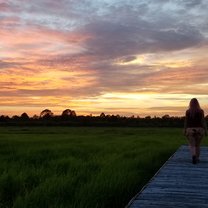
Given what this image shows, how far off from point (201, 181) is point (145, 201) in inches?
104

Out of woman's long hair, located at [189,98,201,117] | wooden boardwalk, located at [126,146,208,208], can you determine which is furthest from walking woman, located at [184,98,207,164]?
wooden boardwalk, located at [126,146,208,208]

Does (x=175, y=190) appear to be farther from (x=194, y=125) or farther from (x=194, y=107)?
(x=194, y=125)

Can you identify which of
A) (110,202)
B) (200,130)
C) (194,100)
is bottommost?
(110,202)

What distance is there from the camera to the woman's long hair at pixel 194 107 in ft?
40.2

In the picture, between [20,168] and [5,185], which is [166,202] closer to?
[5,185]

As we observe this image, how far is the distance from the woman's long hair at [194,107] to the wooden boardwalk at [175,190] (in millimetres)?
1886

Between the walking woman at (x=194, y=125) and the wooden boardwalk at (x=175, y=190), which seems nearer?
the wooden boardwalk at (x=175, y=190)

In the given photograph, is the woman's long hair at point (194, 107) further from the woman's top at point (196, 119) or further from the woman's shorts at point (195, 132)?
the woman's shorts at point (195, 132)

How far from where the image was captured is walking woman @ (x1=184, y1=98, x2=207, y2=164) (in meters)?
12.3

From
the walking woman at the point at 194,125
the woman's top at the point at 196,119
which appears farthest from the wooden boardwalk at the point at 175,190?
the woman's top at the point at 196,119

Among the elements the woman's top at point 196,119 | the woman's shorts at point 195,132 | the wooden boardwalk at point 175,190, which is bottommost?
the wooden boardwalk at point 175,190

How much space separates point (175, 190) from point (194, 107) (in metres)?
5.00

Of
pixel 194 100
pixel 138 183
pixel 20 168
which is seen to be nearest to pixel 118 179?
pixel 138 183

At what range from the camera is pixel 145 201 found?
21.5 feet
